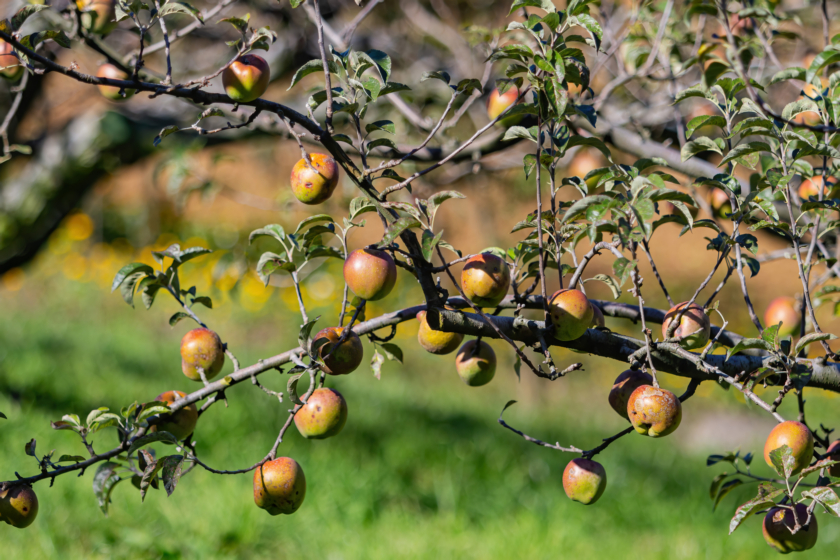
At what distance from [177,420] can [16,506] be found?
0.25 metres

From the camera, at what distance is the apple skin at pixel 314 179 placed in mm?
999

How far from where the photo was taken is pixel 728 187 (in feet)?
3.53

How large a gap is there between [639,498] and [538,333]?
2.47 metres

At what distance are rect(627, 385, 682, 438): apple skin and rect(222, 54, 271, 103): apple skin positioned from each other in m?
0.72

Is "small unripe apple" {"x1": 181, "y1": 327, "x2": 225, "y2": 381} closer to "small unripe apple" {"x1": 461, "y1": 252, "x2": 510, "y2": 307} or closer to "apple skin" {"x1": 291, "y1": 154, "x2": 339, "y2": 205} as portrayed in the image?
"apple skin" {"x1": 291, "y1": 154, "x2": 339, "y2": 205}

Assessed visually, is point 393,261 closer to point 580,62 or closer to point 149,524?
point 580,62

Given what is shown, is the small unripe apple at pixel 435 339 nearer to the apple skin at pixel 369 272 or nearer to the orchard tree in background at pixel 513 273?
the orchard tree in background at pixel 513 273

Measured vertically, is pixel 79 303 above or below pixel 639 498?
below

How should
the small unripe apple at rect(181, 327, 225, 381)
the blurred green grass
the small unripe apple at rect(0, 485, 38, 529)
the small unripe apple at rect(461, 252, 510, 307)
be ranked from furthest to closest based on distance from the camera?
the blurred green grass, the small unripe apple at rect(181, 327, 225, 381), the small unripe apple at rect(0, 485, 38, 529), the small unripe apple at rect(461, 252, 510, 307)

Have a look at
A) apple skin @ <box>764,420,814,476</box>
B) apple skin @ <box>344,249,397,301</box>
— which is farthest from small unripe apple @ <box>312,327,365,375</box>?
apple skin @ <box>764,420,814,476</box>

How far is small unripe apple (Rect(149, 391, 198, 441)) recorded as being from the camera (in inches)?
42.6

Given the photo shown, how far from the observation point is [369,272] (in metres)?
0.93

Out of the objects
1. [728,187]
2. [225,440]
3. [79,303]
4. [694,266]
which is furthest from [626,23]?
[694,266]

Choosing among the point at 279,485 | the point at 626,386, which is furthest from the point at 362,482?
the point at 626,386
